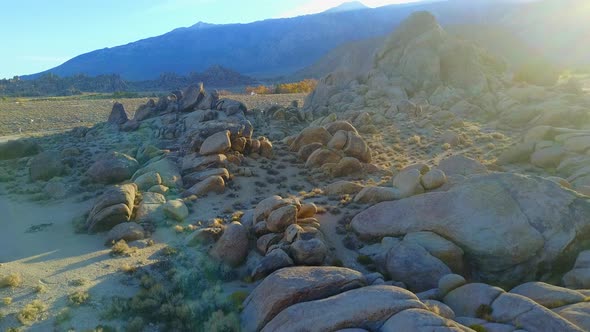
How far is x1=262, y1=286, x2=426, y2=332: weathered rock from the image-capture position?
11.1 meters

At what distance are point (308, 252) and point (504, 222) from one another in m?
7.73

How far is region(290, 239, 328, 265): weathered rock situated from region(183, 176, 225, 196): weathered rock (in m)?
10.6

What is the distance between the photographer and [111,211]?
2194 cm

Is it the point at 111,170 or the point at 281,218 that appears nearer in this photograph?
the point at 281,218

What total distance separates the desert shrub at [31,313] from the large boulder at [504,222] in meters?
13.1

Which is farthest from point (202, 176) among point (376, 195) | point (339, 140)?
point (376, 195)

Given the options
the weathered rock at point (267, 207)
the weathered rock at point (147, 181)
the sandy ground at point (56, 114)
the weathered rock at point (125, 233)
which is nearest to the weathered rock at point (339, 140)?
the weathered rock at point (267, 207)

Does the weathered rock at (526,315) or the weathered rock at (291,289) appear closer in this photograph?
the weathered rock at (526,315)

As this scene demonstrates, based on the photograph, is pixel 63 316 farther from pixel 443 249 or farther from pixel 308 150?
pixel 308 150

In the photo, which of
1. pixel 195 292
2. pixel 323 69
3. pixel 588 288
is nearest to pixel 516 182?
pixel 588 288

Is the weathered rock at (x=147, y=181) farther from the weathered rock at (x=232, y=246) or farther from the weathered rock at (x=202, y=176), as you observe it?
the weathered rock at (x=232, y=246)

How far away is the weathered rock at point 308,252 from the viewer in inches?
666

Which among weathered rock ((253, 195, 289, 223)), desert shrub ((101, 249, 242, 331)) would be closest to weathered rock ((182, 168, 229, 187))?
weathered rock ((253, 195, 289, 223))

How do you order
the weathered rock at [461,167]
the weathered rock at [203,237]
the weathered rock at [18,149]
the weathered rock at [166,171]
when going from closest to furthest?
1. the weathered rock at [203,237]
2. the weathered rock at [461,167]
3. the weathered rock at [166,171]
4. the weathered rock at [18,149]
